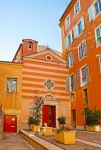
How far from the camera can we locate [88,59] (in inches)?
985

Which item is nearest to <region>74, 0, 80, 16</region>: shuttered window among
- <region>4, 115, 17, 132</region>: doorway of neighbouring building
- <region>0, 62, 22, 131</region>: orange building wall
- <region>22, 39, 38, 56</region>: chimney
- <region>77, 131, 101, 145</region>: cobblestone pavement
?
<region>22, 39, 38, 56</region>: chimney

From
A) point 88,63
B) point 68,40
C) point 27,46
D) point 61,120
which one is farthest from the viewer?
point 27,46

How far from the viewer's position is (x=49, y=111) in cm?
2688

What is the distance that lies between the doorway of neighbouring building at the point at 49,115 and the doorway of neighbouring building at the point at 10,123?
370cm

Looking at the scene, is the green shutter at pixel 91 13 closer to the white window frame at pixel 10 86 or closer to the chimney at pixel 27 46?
the chimney at pixel 27 46

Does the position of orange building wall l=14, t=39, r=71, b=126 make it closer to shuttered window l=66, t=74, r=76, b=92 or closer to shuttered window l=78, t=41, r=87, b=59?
shuttered window l=66, t=74, r=76, b=92

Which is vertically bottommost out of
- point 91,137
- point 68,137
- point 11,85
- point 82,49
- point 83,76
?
point 91,137

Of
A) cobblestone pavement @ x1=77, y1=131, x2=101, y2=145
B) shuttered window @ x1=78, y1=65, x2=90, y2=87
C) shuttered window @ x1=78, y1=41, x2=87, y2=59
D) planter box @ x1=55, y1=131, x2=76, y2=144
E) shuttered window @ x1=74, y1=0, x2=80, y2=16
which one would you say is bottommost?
cobblestone pavement @ x1=77, y1=131, x2=101, y2=145

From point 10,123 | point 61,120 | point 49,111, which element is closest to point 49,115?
point 49,111

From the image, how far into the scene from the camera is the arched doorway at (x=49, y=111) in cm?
2633

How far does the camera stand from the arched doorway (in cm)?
2633

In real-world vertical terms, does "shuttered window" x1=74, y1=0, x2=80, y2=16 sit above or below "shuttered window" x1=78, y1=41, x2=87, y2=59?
above

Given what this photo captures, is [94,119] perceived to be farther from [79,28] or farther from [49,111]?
[79,28]

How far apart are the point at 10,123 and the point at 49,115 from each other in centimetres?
510
